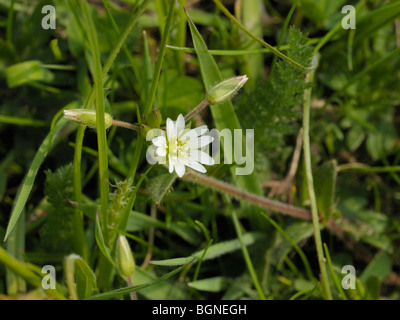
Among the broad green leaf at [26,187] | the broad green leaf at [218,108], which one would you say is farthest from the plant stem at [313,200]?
the broad green leaf at [26,187]

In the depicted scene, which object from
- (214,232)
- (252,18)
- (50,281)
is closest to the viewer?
(50,281)

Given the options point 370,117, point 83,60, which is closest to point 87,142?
point 83,60

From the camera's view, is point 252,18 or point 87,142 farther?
point 252,18

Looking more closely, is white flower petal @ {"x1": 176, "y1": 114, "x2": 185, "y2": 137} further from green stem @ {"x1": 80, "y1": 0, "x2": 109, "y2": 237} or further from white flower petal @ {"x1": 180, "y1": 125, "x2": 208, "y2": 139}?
green stem @ {"x1": 80, "y1": 0, "x2": 109, "y2": 237}

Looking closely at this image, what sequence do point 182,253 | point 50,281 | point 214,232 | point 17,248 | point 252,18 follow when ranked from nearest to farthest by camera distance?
point 50,281, point 17,248, point 214,232, point 182,253, point 252,18

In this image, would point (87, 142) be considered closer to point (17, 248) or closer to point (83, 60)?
point (83, 60)
